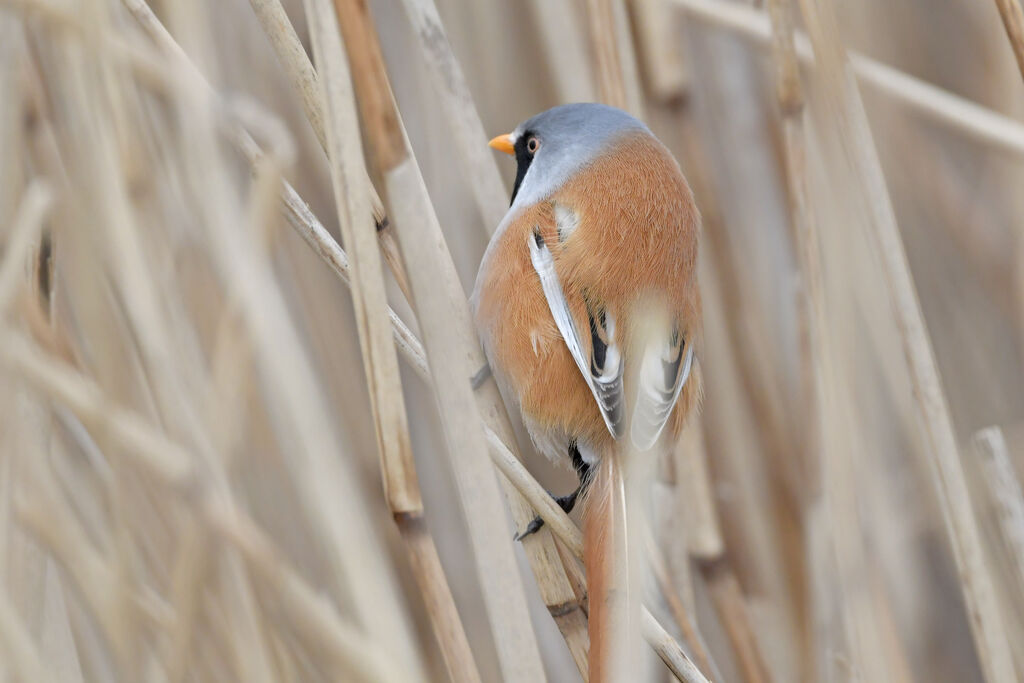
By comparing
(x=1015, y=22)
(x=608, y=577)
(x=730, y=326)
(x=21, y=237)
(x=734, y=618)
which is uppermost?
(x=21, y=237)

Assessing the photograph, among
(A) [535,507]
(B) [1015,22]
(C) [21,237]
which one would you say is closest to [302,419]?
(A) [535,507]

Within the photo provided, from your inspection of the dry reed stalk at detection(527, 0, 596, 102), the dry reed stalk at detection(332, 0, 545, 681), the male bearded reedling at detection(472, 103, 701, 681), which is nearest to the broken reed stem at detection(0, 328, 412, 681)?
the dry reed stalk at detection(332, 0, 545, 681)

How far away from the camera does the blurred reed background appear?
1.01 metres

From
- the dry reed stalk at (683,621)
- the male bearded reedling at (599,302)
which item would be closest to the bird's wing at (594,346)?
the male bearded reedling at (599,302)

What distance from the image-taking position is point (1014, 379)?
2.17 metres

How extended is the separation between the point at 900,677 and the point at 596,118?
1.03m

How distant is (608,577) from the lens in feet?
3.53

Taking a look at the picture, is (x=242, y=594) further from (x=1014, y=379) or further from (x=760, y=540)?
(x=1014, y=379)

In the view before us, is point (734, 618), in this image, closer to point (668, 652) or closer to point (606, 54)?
point (668, 652)

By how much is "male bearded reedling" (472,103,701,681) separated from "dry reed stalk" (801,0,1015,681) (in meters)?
0.32

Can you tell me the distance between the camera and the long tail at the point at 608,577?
1004mm

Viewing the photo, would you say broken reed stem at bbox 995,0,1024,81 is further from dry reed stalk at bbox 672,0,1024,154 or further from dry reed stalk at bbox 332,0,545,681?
dry reed stalk at bbox 332,0,545,681

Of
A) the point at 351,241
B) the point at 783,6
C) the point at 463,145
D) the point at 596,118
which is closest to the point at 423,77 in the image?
the point at 596,118

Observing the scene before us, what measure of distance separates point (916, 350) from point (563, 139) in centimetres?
67
